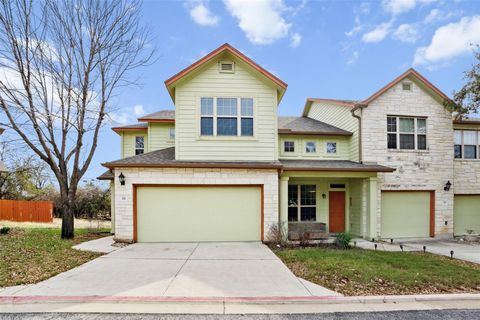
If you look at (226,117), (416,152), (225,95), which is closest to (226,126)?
(226,117)

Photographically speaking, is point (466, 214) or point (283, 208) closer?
point (283, 208)

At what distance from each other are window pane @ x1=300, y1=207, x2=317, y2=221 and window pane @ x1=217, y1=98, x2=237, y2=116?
5.90 meters

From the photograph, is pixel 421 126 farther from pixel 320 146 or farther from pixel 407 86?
pixel 320 146

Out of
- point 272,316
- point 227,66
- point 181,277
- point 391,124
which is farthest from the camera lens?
Answer: point 391,124

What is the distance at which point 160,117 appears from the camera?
1423 cm

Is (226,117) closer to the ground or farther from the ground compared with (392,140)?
farther from the ground

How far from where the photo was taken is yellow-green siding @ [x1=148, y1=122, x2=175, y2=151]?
14.0 m

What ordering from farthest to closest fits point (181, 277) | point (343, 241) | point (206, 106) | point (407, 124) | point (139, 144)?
point (139, 144) → point (407, 124) → point (206, 106) → point (343, 241) → point (181, 277)

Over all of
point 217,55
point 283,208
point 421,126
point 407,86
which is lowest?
point 283,208

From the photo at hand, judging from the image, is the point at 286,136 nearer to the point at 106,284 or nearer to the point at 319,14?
the point at 319,14

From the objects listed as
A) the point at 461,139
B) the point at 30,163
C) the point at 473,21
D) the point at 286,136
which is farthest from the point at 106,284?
the point at 30,163

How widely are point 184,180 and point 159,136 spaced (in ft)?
16.4

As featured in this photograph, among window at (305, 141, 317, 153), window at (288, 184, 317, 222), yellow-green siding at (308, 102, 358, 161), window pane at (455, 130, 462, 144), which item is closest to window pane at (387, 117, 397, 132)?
yellow-green siding at (308, 102, 358, 161)

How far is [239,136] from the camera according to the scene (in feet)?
Result: 35.2
